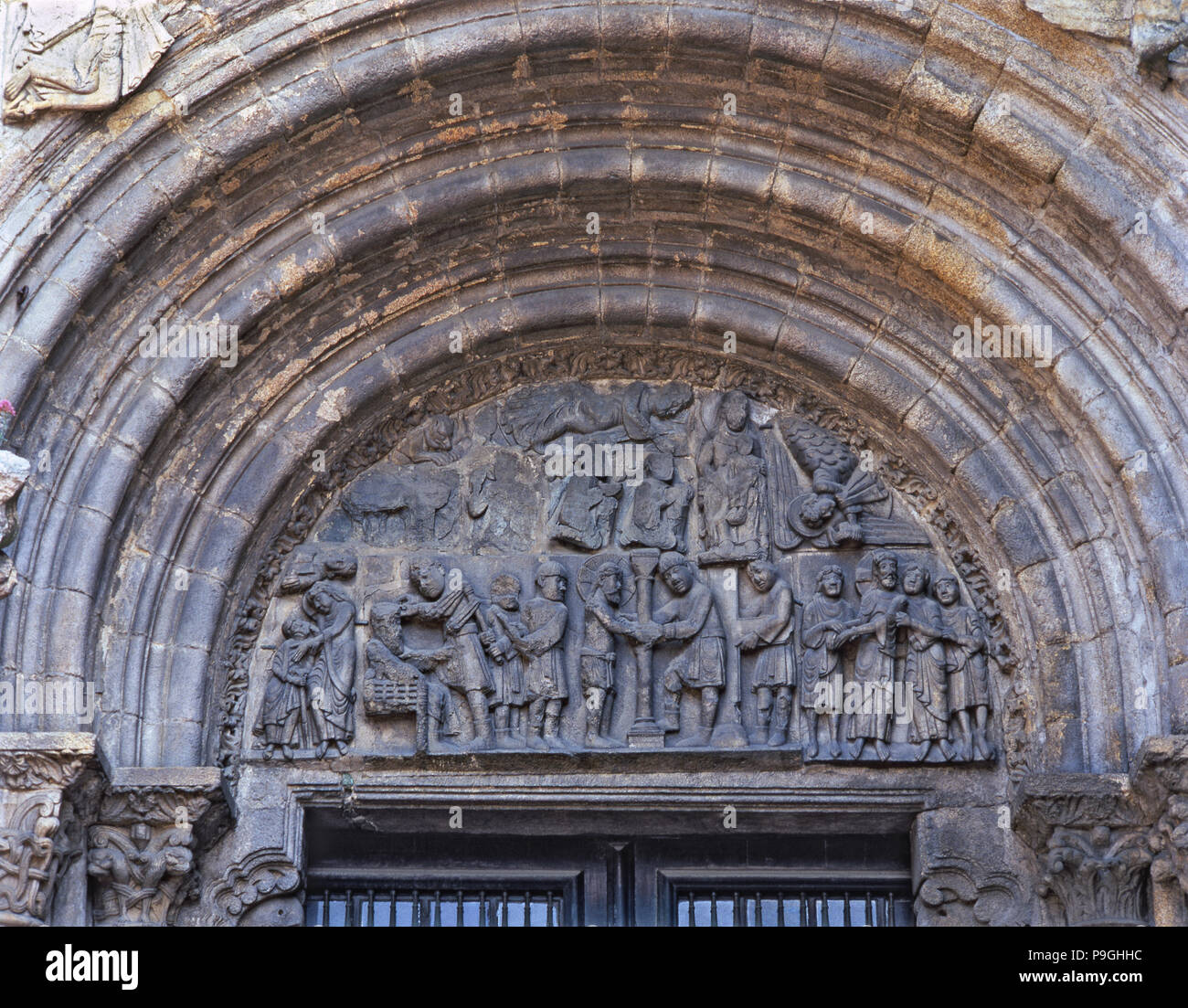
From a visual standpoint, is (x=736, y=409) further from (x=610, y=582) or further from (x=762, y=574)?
(x=610, y=582)

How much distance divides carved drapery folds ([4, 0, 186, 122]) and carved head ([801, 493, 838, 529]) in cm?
435

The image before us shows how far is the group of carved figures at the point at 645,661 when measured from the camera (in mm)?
11062

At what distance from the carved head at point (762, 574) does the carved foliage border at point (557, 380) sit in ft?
2.99

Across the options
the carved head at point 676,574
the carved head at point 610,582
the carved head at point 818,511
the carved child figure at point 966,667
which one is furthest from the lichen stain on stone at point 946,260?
the carved head at point 610,582

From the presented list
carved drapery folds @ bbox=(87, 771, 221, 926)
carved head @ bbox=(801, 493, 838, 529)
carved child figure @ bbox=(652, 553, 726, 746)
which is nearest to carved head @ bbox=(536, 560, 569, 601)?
carved child figure @ bbox=(652, 553, 726, 746)

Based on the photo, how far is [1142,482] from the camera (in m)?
10.4

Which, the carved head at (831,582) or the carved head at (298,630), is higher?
the carved head at (831,582)

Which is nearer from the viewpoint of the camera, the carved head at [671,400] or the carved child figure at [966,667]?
the carved child figure at [966,667]

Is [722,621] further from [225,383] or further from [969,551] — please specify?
[225,383]

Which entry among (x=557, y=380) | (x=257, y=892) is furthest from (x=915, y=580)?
(x=257, y=892)

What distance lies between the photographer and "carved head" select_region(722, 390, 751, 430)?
1181 centimetres

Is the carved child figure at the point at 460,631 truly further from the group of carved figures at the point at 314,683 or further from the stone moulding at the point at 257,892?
the stone moulding at the point at 257,892
